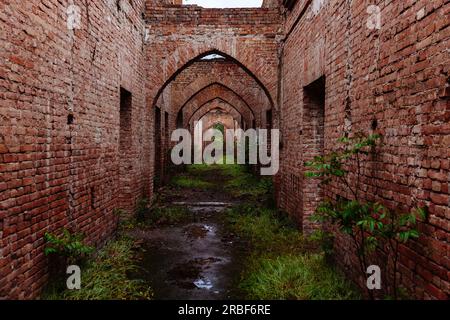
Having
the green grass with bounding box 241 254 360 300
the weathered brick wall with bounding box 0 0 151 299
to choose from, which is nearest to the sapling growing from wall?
the green grass with bounding box 241 254 360 300

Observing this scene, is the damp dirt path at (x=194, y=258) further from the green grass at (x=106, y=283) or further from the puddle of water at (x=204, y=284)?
the green grass at (x=106, y=283)

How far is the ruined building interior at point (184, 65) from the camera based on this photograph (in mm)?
2689

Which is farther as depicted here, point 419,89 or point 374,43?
point 374,43

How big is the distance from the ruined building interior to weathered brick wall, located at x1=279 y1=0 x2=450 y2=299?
0.01 metres

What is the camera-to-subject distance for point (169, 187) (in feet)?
42.7

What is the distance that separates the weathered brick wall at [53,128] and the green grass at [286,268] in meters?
2.33

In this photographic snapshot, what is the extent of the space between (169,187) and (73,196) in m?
8.52

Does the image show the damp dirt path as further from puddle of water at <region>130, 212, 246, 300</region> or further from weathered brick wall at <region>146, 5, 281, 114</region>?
weathered brick wall at <region>146, 5, 281, 114</region>

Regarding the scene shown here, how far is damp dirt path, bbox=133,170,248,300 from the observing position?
14.3 ft

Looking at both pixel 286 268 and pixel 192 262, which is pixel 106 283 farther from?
pixel 286 268

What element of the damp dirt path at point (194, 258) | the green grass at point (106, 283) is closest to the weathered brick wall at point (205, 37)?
the damp dirt path at point (194, 258)

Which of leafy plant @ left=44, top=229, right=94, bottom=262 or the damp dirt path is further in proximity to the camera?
the damp dirt path

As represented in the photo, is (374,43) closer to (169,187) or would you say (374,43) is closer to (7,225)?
(7,225)
